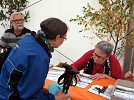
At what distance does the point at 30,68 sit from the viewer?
3.19 feet

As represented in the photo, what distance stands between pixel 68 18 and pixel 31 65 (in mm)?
2576

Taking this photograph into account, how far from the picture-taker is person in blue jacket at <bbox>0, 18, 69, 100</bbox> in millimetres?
973

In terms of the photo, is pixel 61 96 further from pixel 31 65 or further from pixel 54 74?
pixel 54 74

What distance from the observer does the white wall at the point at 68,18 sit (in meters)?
3.34

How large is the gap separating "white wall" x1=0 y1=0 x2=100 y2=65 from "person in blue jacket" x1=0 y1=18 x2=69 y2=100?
2.09 meters

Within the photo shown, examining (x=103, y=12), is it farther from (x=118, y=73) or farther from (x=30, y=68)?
(x=30, y=68)

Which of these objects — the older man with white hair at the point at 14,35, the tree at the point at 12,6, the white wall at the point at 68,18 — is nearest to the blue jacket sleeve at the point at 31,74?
the older man with white hair at the point at 14,35

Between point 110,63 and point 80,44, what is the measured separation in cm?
151

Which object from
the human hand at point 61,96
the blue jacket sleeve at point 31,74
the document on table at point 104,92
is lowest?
the document on table at point 104,92

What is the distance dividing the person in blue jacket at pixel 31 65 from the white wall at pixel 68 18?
2.09 m

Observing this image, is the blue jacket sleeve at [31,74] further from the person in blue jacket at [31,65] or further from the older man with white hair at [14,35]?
the older man with white hair at [14,35]

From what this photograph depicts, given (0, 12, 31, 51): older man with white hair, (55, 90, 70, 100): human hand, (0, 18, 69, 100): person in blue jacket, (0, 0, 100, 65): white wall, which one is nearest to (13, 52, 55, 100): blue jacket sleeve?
(0, 18, 69, 100): person in blue jacket

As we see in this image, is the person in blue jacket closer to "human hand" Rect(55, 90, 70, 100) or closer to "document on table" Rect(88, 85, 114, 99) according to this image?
"human hand" Rect(55, 90, 70, 100)

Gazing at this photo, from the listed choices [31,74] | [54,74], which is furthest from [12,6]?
[31,74]
